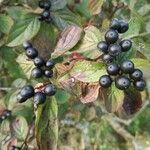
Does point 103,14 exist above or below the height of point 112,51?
below

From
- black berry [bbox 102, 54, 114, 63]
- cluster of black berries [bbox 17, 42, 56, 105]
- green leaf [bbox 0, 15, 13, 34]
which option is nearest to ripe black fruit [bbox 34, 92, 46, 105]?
cluster of black berries [bbox 17, 42, 56, 105]

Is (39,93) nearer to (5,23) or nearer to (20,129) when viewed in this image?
(20,129)

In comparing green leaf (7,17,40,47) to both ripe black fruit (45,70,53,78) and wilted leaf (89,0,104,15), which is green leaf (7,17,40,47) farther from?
ripe black fruit (45,70,53,78)

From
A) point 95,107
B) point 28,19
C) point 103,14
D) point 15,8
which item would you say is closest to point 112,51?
point 28,19

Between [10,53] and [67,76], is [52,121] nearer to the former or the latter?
[67,76]

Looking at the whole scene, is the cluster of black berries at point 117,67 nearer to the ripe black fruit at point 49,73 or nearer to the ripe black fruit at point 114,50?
the ripe black fruit at point 114,50

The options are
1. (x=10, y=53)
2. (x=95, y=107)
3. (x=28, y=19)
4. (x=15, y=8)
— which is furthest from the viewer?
(x=95, y=107)

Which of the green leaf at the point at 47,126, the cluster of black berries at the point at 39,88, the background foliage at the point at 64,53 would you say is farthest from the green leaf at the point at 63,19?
the green leaf at the point at 47,126
